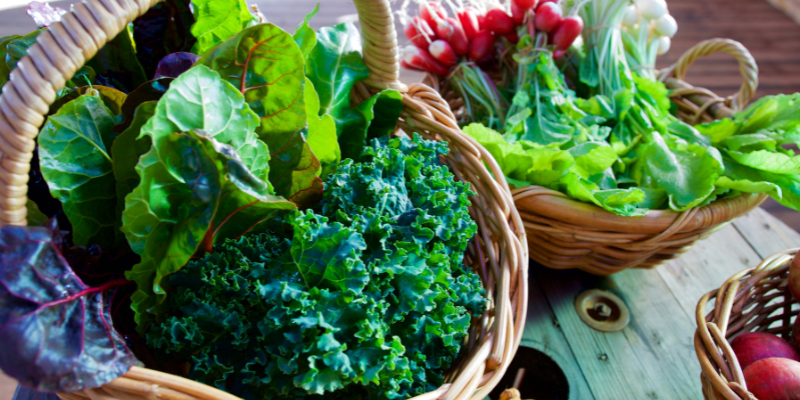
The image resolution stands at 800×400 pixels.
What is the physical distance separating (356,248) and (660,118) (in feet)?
3.47

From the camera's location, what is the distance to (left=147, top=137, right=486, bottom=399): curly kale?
0.60 m

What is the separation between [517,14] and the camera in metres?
1.45

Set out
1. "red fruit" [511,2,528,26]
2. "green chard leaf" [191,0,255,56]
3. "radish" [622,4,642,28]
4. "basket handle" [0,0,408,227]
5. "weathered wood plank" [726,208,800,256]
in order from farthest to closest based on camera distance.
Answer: "radish" [622,4,642,28]
"red fruit" [511,2,528,26]
"weathered wood plank" [726,208,800,256]
"green chard leaf" [191,0,255,56]
"basket handle" [0,0,408,227]

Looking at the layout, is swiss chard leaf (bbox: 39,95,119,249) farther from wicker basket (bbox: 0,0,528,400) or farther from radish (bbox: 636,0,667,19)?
radish (bbox: 636,0,667,19)

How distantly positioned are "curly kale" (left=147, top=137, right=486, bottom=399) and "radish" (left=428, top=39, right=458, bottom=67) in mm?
830

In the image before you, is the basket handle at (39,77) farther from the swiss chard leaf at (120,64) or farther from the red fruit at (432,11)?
the red fruit at (432,11)

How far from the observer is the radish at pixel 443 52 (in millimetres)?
1461

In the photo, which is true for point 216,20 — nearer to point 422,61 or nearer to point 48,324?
point 48,324

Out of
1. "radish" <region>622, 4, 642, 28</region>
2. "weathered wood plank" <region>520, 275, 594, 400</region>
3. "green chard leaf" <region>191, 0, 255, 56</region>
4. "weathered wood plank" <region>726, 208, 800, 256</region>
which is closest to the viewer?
"green chard leaf" <region>191, 0, 255, 56</region>

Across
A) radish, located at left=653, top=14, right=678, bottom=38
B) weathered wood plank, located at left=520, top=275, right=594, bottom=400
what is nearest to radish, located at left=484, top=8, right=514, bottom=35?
radish, located at left=653, top=14, right=678, bottom=38

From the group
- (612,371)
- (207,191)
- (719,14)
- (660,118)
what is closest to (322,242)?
(207,191)

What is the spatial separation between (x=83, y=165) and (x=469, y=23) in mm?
1199

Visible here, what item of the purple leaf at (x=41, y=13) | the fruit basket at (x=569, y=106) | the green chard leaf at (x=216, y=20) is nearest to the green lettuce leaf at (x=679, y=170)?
the fruit basket at (x=569, y=106)

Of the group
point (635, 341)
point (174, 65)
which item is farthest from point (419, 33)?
point (635, 341)
